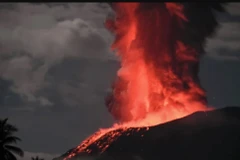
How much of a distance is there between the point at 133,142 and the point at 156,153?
3.40 meters

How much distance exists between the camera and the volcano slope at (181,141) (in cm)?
7106

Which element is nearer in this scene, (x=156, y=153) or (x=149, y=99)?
(x=156, y=153)

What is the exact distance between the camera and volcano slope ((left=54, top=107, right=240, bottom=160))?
7106 centimetres

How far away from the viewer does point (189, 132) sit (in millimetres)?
76750

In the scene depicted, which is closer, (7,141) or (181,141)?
(7,141)

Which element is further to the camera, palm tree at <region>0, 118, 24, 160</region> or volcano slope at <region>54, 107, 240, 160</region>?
volcano slope at <region>54, 107, 240, 160</region>

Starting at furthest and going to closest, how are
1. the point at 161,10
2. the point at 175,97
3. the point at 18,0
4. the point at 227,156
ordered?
the point at 161,10 → the point at 175,97 → the point at 227,156 → the point at 18,0

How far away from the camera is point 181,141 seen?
74.9m

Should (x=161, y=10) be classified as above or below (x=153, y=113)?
above

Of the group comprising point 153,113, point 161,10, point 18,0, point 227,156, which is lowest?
point 18,0

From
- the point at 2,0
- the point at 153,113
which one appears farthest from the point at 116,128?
the point at 2,0

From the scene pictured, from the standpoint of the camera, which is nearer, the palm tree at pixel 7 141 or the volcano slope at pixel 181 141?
the palm tree at pixel 7 141

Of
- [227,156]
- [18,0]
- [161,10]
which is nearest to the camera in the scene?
[18,0]

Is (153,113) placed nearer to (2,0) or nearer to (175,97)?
(175,97)
